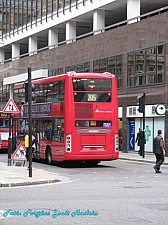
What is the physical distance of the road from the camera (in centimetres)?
1084

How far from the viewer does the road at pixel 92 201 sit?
1084 cm

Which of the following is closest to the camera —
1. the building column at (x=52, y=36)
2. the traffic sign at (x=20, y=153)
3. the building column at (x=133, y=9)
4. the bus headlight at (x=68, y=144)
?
the traffic sign at (x=20, y=153)

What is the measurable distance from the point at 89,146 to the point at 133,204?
39.3ft

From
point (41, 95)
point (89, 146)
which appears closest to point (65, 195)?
point (89, 146)

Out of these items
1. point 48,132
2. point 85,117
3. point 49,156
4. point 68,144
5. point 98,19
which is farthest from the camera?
point 98,19

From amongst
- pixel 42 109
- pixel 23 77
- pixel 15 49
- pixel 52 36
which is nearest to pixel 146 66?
pixel 42 109

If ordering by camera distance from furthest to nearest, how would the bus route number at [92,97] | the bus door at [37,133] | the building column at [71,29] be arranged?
the building column at [71,29] → the bus door at [37,133] → the bus route number at [92,97]

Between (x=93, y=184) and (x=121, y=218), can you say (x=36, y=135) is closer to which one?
(x=93, y=184)

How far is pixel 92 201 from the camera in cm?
1365

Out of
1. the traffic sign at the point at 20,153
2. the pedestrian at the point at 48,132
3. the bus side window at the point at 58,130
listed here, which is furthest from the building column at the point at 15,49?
the traffic sign at the point at 20,153

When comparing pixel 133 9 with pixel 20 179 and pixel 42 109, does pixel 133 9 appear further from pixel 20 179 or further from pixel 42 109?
pixel 20 179

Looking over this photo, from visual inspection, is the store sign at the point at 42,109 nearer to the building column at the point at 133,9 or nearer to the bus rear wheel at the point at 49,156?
the bus rear wheel at the point at 49,156

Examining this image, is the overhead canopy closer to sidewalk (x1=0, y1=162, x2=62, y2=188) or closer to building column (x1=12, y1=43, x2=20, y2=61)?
building column (x1=12, y1=43, x2=20, y2=61)

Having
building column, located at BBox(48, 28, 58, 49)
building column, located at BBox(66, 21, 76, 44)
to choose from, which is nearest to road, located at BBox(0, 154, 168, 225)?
building column, located at BBox(66, 21, 76, 44)
